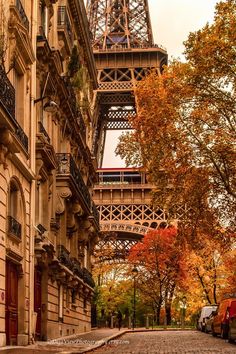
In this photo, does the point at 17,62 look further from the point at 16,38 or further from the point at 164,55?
the point at 164,55

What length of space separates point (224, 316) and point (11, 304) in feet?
44.4

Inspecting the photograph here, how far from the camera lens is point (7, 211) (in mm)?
19953

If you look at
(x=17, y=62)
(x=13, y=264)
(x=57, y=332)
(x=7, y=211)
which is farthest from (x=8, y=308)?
(x=57, y=332)

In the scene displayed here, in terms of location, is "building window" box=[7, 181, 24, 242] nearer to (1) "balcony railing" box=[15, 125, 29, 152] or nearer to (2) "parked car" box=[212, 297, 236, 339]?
(1) "balcony railing" box=[15, 125, 29, 152]

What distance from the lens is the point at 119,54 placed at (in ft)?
269

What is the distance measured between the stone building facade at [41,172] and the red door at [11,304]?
0.03 m

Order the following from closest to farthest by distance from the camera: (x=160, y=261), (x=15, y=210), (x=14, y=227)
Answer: (x=14, y=227), (x=15, y=210), (x=160, y=261)

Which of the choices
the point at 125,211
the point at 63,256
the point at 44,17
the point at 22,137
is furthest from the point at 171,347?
the point at 125,211

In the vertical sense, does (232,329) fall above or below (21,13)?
below

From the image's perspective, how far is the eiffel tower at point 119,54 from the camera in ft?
264

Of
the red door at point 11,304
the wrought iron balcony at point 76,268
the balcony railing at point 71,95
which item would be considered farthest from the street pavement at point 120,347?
the balcony railing at point 71,95

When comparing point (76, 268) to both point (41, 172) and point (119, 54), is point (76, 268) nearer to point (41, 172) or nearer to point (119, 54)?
point (41, 172)

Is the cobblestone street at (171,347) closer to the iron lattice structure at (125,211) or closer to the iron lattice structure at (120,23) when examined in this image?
the iron lattice structure at (125,211)

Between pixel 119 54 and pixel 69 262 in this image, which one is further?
pixel 119 54
